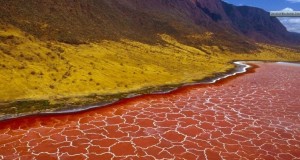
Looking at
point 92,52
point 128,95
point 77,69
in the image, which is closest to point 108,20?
point 92,52

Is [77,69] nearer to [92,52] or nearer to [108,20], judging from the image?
[92,52]

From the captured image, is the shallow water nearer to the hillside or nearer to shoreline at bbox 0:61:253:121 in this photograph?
shoreline at bbox 0:61:253:121

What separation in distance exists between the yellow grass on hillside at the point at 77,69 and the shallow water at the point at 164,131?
3.70 metres

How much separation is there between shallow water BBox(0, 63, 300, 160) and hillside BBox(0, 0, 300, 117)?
2.46m

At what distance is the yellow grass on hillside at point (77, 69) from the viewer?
729 inches

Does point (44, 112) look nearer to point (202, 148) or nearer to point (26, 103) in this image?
point (26, 103)

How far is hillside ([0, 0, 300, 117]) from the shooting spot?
1847 centimetres

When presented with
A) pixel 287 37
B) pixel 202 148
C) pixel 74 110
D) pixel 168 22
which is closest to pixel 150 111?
pixel 74 110

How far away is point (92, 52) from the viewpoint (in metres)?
28.7

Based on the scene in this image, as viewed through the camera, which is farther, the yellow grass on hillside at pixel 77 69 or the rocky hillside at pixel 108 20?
the rocky hillside at pixel 108 20

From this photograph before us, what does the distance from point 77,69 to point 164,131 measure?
38.8 ft

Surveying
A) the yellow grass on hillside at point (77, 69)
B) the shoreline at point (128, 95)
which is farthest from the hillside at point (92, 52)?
the shoreline at point (128, 95)

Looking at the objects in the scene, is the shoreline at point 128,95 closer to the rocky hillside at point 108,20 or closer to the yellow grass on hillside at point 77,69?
the yellow grass on hillside at point 77,69

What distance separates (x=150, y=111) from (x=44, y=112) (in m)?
5.00
